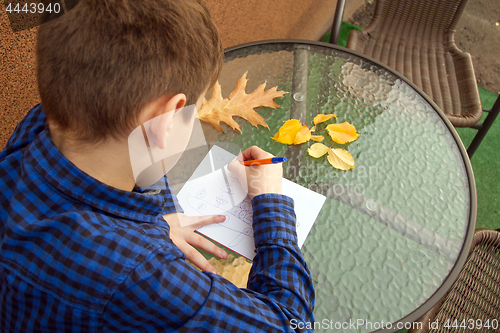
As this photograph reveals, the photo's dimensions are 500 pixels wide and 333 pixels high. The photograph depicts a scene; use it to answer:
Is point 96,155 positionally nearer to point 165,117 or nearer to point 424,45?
point 165,117

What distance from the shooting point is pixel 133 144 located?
0.57m

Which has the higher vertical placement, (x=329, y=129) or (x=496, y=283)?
(x=329, y=129)

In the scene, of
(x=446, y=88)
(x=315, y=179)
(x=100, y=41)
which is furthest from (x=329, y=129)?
(x=446, y=88)

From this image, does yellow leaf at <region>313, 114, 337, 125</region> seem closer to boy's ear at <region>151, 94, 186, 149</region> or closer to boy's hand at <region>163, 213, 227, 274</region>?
boy's hand at <region>163, 213, 227, 274</region>

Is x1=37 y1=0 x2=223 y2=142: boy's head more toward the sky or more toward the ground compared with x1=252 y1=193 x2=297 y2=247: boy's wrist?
more toward the sky

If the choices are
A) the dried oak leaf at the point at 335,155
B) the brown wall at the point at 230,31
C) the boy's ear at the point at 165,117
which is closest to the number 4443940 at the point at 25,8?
the brown wall at the point at 230,31

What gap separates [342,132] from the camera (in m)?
0.98

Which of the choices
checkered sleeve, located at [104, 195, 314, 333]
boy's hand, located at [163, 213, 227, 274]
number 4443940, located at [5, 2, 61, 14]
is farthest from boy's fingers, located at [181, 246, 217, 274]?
number 4443940, located at [5, 2, 61, 14]

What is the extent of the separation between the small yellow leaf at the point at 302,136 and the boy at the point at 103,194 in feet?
1.33

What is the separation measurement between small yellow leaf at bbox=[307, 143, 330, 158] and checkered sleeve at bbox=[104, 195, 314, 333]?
1.05 feet

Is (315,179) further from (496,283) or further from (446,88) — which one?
(446,88)

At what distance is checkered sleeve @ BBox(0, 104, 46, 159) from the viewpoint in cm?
67

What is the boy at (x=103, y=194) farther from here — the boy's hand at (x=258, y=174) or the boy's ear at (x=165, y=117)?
the boy's hand at (x=258, y=174)

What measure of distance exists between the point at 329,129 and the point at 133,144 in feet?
2.00
